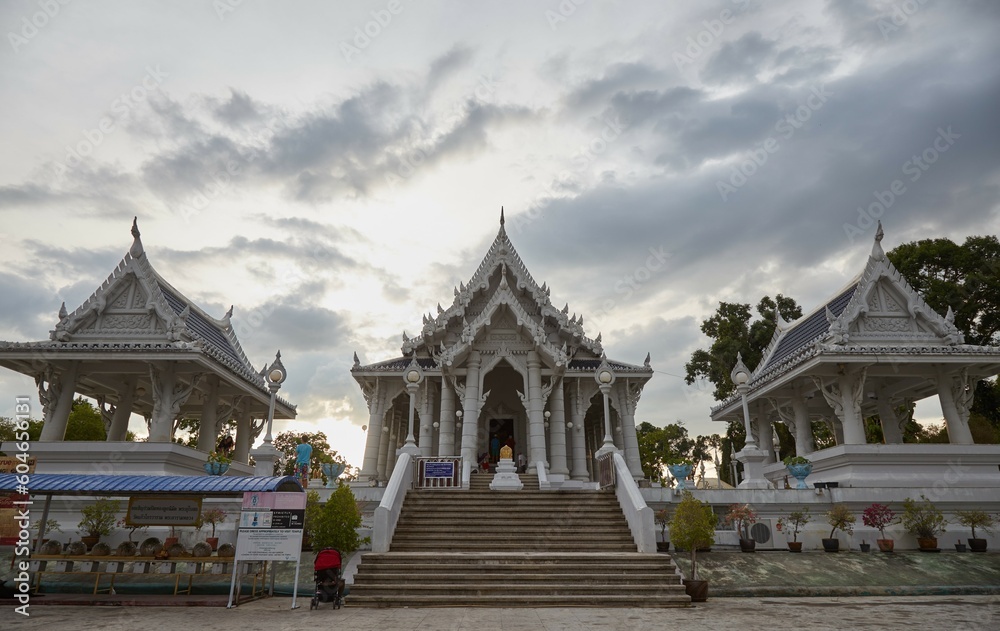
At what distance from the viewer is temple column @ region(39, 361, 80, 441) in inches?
667

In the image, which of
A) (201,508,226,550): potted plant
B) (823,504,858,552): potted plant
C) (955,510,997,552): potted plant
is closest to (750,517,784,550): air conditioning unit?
(823,504,858,552): potted plant

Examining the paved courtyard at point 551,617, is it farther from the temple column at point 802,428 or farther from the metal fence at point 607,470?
the temple column at point 802,428

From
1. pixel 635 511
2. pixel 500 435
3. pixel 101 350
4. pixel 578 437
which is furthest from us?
pixel 500 435

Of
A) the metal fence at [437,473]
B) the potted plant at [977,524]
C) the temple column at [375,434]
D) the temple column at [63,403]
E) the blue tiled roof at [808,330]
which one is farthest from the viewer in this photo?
the temple column at [375,434]

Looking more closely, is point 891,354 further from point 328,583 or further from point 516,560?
point 328,583

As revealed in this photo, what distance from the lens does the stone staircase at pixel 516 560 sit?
380 inches

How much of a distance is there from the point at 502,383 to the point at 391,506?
1287 cm

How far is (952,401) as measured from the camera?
56.1 ft

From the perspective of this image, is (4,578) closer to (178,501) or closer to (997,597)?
(178,501)

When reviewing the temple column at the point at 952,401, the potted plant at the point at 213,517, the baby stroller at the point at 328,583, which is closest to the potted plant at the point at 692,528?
the baby stroller at the point at 328,583

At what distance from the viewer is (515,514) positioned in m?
13.3

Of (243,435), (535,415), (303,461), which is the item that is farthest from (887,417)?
(243,435)

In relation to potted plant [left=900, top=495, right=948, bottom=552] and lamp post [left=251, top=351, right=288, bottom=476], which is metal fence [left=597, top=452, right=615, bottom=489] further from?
lamp post [left=251, top=351, right=288, bottom=476]

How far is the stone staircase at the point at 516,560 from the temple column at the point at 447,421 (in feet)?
20.9
